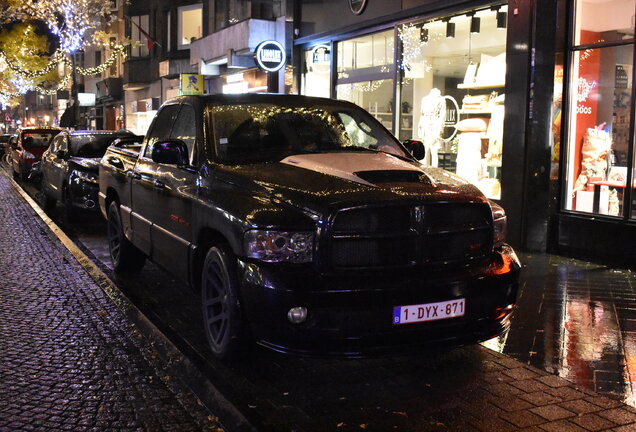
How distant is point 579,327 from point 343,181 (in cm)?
297

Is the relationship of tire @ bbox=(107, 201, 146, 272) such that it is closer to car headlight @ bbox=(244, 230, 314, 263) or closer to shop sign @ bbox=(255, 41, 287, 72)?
car headlight @ bbox=(244, 230, 314, 263)

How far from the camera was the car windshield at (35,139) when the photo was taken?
21875mm

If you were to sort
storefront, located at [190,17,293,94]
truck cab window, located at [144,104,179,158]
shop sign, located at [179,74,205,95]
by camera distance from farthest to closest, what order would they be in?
shop sign, located at [179,74,205,95], storefront, located at [190,17,293,94], truck cab window, located at [144,104,179,158]

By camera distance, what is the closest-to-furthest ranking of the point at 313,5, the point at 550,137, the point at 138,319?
the point at 138,319, the point at 550,137, the point at 313,5

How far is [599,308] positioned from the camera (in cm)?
Answer: 682

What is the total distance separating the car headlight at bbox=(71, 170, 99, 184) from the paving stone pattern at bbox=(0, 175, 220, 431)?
4272 mm

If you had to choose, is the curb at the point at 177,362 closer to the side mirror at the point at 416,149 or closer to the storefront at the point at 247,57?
the side mirror at the point at 416,149

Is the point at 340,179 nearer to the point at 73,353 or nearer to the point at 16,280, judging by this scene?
the point at 73,353

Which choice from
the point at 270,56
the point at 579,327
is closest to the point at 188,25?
the point at 270,56

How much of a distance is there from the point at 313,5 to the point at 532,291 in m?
10.9

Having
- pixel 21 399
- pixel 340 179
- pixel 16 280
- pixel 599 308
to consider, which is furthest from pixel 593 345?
pixel 16 280

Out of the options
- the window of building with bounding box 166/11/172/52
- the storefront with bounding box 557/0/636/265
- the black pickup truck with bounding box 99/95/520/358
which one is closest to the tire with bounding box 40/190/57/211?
the black pickup truck with bounding box 99/95/520/358

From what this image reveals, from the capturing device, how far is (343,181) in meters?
4.61

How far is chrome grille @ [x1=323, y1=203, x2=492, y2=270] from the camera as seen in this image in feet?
14.1
